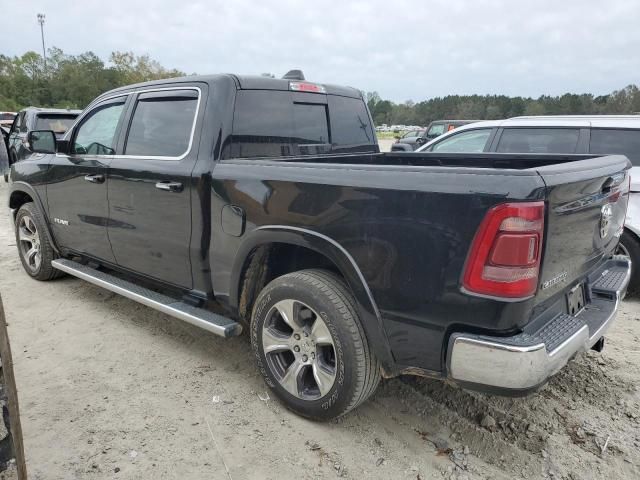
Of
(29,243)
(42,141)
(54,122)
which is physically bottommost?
(29,243)

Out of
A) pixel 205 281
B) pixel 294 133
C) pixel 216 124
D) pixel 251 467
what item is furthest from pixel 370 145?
pixel 251 467

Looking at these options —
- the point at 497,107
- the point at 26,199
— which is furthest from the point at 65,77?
the point at 26,199

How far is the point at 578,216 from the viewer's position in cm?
232

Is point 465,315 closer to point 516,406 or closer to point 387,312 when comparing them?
point 387,312

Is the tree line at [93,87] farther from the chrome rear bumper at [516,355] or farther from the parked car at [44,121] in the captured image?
the chrome rear bumper at [516,355]

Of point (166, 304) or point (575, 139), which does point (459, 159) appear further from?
point (166, 304)

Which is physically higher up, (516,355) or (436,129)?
(436,129)

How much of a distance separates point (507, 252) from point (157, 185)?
7.64ft

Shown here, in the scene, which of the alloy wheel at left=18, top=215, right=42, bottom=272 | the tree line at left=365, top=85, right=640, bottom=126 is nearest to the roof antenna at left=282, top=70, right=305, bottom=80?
the alloy wheel at left=18, top=215, right=42, bottom=272

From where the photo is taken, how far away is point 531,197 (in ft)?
6.41

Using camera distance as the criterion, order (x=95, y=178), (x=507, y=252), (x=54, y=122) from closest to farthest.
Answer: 1. (x=507, y=252)
2. (x=95, y=178)
3. (x=54, y=122)

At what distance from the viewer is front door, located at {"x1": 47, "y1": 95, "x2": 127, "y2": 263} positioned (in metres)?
3.97

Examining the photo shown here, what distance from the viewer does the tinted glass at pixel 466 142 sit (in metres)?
5.89

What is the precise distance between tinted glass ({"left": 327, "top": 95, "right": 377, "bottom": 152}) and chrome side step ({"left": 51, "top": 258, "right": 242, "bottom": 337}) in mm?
1653
